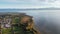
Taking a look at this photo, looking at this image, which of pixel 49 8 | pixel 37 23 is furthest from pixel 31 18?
pixel 49 8

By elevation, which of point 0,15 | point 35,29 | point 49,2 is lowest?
point 35,29

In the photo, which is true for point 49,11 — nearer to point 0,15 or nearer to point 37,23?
point 37,23

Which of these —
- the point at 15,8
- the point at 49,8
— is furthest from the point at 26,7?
the point at 49,8

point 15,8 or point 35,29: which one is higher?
point 15,8
